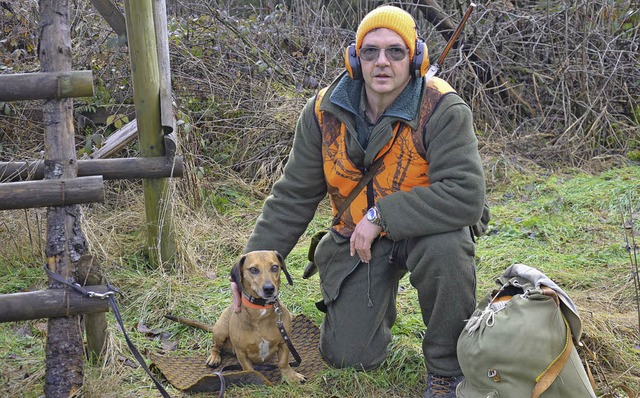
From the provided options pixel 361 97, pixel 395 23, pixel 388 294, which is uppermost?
pixel 395 23

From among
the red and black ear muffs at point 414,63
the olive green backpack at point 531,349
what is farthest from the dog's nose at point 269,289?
the red and black ear muffs at point 414,63

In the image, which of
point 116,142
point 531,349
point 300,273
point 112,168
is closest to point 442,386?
point 531,349

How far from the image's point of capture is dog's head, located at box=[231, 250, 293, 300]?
3732 mm

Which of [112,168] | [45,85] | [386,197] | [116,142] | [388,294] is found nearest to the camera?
[45,85]

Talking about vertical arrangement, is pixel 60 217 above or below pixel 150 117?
below

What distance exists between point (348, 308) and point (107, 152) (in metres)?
2.56

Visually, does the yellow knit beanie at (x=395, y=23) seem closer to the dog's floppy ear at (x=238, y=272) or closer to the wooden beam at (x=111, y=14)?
the dog's floppy ear at (x=238, y=272)

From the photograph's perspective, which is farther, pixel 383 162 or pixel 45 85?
pixel 383 162

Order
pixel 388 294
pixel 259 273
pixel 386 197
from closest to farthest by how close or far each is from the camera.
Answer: pixel 386 197, pixel 259 273, pixel 388 294

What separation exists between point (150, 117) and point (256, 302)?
5.99ft

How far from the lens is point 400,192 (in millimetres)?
3631

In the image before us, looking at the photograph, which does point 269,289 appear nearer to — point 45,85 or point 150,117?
point 45,85

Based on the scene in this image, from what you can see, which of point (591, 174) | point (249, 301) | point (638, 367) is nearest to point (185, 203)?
point (249, 301)

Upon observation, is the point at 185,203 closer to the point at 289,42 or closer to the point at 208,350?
the point at 208,350
